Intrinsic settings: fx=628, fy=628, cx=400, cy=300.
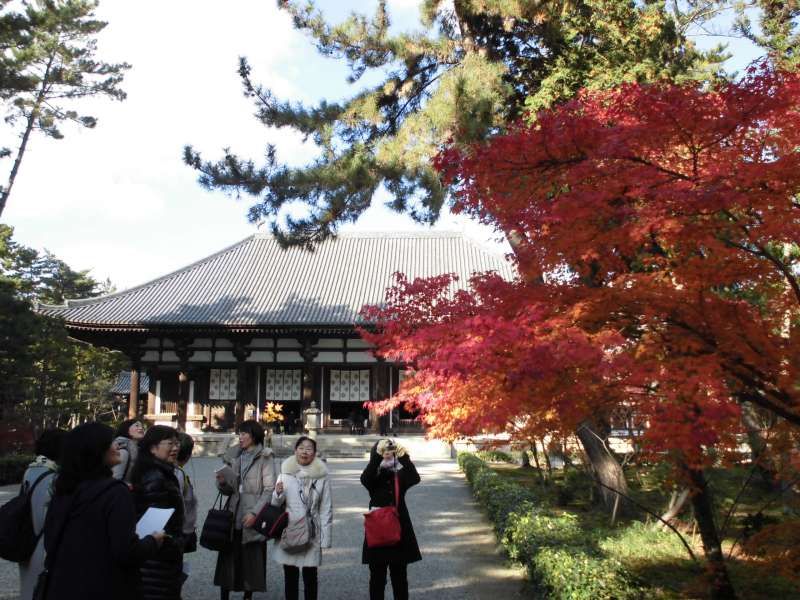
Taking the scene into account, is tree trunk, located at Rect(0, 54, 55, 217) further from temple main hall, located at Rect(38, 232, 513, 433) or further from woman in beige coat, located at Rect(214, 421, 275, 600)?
woman in beige coat, located at Rect(214, 421, 275, 600)

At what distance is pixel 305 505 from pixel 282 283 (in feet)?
62.0

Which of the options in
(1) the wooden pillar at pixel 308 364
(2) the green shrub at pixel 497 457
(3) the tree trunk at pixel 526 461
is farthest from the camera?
(1) the wooden pillar at pixel 308 364

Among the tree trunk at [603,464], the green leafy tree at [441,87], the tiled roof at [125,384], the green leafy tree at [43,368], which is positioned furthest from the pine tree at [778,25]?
the tiled roof at [125,384]

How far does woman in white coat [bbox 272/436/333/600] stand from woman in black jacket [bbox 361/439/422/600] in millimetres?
309

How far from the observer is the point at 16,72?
57.1 feet

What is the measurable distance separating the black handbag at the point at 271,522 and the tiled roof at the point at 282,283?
15057mm

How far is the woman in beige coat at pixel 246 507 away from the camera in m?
4.43

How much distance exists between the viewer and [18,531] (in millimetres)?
3094

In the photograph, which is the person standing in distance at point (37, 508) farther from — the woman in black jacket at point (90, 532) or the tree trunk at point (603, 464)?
the tree trunk at point (603, 464)

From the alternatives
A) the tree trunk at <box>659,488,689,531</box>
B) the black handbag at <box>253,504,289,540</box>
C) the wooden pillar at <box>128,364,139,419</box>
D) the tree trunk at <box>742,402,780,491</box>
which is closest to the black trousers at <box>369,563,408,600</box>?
the black handbag at <box>253,504,289,540</box>

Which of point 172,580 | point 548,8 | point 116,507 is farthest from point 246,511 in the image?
point 548,8

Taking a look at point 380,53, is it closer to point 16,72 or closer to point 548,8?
point 548,8

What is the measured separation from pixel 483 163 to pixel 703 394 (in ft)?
7.49

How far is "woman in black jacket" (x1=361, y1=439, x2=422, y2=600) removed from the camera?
429 centimetres
